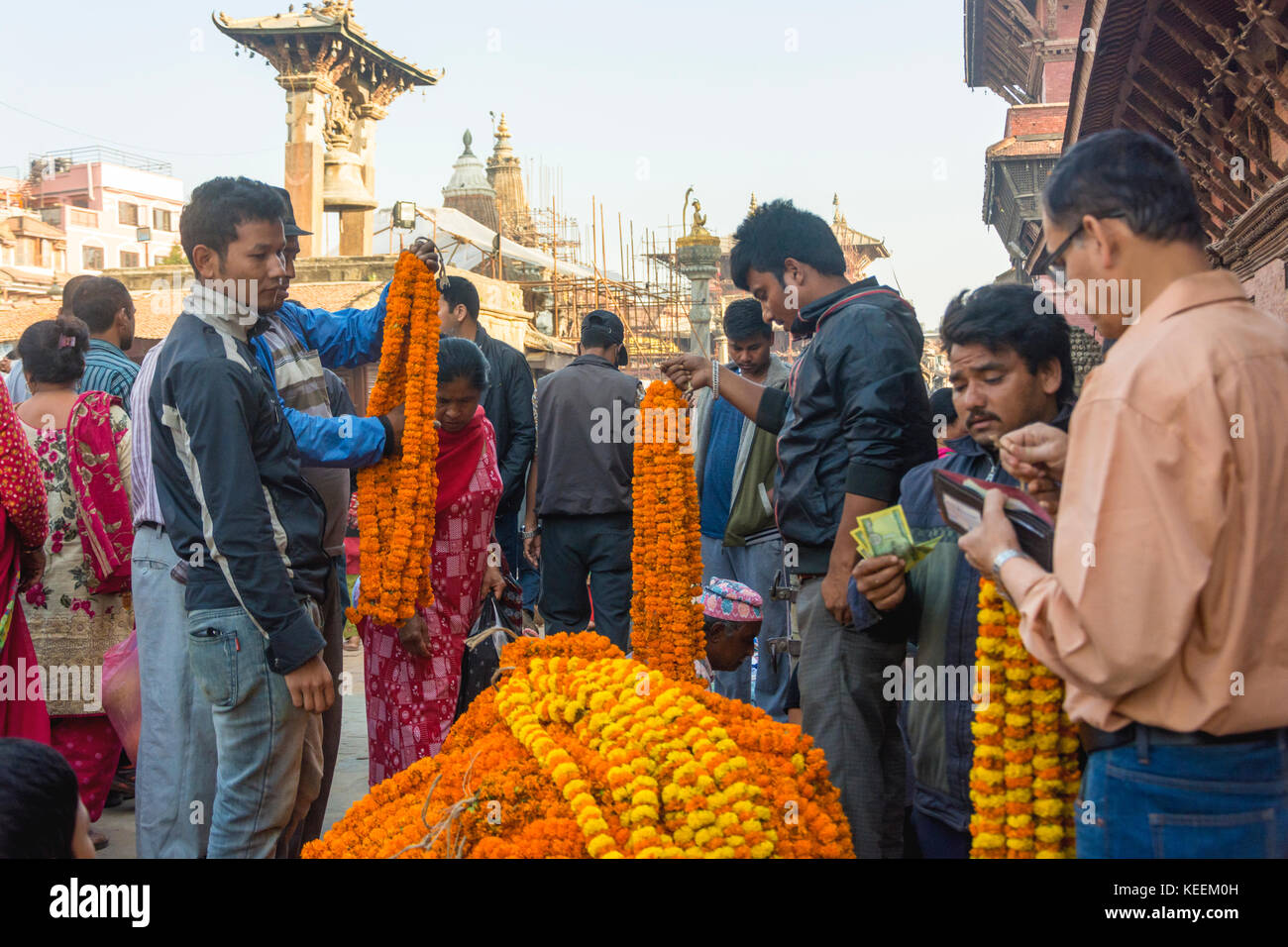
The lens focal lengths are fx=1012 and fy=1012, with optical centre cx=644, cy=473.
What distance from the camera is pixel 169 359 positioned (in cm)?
283

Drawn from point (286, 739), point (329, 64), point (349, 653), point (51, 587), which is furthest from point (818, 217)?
point (329, 64)

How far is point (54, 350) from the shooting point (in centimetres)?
423

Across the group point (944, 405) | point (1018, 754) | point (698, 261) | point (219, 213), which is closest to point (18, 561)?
point (219, 213)

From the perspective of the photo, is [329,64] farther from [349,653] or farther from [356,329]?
[356,329]

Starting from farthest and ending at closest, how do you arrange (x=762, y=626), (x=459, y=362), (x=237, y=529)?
1. (x=762, y=626)
2. (x=459, y=362)
3. (x=237, y=529)

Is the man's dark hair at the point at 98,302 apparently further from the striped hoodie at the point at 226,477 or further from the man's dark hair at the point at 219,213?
the striped hoodie at the point at 226,477

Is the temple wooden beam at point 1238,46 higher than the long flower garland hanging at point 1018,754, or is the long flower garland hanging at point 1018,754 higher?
the temple wooden beam at point 1238,46

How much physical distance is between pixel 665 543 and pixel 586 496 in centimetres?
146

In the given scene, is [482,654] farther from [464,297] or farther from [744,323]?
[744,323]

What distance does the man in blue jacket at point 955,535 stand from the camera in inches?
91.4

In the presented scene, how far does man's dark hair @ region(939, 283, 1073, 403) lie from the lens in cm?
231

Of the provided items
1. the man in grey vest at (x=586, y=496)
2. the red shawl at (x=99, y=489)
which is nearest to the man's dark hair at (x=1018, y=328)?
Result: the man in grey vest at (x=586, y=496)

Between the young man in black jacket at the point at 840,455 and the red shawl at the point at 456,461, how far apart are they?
1.37 metres

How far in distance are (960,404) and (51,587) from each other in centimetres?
391
